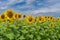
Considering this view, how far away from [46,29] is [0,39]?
267cm

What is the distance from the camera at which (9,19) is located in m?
6.34

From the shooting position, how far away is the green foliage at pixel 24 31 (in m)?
5.98

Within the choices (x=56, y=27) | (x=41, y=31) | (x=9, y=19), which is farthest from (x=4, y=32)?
(x=56, y=27)

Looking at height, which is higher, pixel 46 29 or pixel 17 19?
pixel 17 19

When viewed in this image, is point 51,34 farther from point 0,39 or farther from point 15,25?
point 0,39

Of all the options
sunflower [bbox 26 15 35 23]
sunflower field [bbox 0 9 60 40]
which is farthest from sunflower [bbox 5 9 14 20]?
sunflower [bbox 26 15 35 23]

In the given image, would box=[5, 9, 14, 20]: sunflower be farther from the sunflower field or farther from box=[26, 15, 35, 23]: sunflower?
box=[26, 15, 35, 23]: sunflower

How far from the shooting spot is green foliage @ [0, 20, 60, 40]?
5.98 meters

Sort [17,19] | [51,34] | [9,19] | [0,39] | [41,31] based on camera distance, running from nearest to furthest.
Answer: [0,39] < [9,19] < [17,19] < [41,31] < [51,34]

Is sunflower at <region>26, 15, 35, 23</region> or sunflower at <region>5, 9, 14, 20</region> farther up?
sunflower at <region>5, 9, 14, 20</region>

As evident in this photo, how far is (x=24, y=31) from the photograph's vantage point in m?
6.67

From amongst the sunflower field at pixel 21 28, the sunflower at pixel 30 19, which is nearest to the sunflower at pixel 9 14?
the sunflower field at pixel 21 28

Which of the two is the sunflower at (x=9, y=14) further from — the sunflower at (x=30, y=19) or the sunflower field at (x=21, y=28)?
the sunflower at (x=30, y=19)

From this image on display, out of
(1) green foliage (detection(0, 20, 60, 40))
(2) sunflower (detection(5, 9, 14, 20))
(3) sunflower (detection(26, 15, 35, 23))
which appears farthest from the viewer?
(3) sunflower (detection(26, 15, 35, 23))
